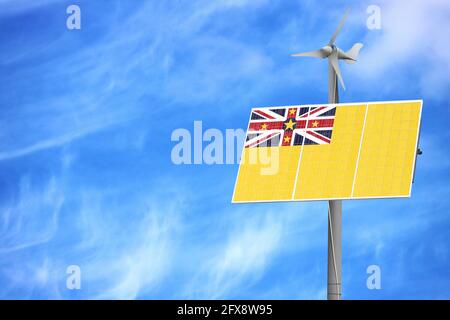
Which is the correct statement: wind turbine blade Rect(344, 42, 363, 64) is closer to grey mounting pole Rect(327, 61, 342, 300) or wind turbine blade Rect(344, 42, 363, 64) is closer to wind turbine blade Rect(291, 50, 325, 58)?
wind turbine blade Rect(291, 50, 325, 58)

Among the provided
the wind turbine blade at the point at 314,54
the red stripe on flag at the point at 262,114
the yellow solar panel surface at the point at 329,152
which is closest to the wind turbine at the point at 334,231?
the wind turbine blade at the point at 314,54

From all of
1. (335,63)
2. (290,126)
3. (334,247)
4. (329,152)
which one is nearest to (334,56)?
(335,63)

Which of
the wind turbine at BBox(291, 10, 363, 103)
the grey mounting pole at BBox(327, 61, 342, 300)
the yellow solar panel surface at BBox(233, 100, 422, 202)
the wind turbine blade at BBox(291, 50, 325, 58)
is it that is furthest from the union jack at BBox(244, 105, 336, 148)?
the grey mounting pole at BBox(327, 61, 342, 300)

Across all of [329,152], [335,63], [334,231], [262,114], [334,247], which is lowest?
[334,247]

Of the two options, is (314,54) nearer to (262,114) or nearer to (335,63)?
(335,63)

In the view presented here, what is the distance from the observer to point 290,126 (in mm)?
51969

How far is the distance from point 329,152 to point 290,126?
104 inches

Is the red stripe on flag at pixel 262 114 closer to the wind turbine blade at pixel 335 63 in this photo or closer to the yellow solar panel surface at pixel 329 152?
the yellow solar panel surface at pixel 329 152

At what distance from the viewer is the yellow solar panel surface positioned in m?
48.8

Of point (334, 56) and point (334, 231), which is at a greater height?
point (334, 56)

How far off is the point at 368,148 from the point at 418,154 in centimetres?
244

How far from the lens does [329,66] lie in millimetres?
52656
